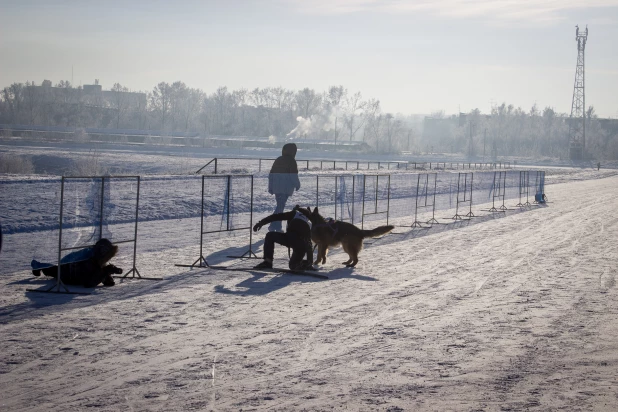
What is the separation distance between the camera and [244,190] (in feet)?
110

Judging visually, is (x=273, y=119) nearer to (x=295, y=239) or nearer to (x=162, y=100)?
(x=162, y=100)

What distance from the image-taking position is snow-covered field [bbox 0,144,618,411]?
6.71 meters

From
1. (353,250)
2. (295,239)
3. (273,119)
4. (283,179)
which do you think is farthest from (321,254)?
(273,119)

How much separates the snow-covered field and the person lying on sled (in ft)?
1.44

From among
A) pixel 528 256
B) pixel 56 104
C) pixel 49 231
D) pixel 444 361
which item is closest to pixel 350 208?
pixel 528 256

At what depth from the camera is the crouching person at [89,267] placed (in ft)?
39.1

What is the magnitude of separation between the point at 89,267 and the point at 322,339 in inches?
188

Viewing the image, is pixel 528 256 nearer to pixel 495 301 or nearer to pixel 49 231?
pixel 495 301

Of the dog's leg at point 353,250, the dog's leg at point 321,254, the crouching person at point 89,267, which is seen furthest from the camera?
the dog's leg at point 321,254

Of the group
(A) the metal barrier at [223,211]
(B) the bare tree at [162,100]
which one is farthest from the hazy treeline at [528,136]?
(A) the metal barrier at [223,211]

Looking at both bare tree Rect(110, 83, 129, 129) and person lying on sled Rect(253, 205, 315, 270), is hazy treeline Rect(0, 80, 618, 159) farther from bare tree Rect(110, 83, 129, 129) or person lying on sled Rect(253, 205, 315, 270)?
person lying on sled Rect(253, 205, 315, 270)

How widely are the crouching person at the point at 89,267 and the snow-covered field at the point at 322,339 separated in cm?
30

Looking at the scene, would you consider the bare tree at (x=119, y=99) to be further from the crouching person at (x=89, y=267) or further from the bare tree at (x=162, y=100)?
the crouching person at (x=89, y=267)

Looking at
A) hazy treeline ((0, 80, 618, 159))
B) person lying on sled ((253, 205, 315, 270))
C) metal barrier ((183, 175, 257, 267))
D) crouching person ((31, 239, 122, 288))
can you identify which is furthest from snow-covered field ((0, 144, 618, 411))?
hazy treeline ((0, 80, 618, 159))
